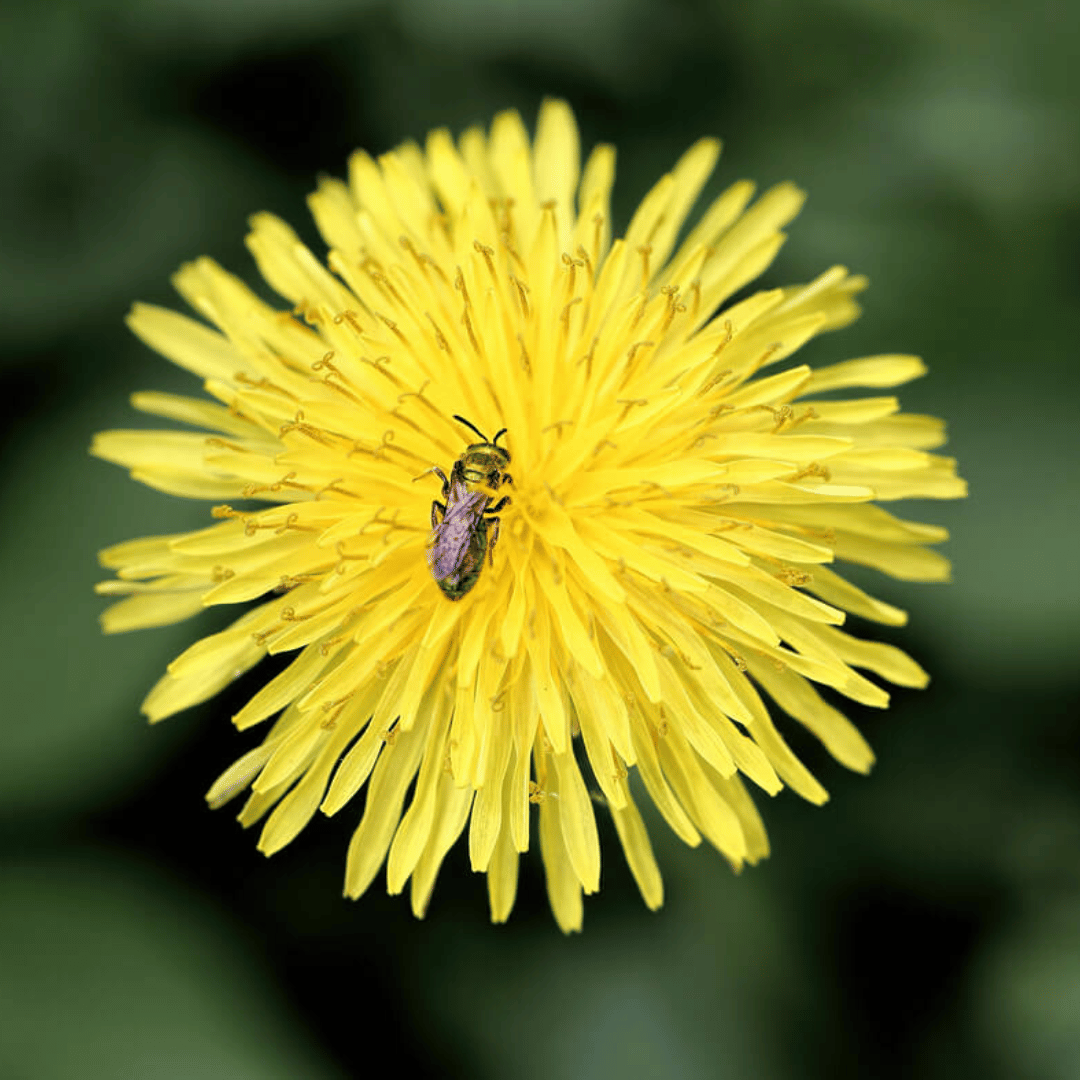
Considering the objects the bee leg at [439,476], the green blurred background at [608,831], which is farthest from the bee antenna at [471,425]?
the green blurred background at [608,831]

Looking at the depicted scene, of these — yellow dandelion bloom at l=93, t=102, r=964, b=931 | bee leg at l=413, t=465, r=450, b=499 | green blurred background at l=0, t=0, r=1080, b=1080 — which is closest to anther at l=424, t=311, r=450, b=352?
yellow dandelion bloom at l=93, t=102, r=964, b=931

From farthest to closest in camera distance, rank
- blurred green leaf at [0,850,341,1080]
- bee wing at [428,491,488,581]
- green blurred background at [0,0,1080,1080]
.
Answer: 1. green blurred background at [0,0,1080,1080]
2. blurred green leaf at [0,850,341,1080]
3. bee wing at [428,491,488,581]

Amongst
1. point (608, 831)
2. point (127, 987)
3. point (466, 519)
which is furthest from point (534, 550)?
point (127, 987)

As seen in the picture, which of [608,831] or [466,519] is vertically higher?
[466,519]

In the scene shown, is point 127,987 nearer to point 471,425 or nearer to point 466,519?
point 466,519

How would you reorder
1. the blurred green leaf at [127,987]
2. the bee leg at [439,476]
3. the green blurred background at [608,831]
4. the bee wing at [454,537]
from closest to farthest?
1. the bee wing at [454,537]
2. the bee leg at [439,476]
3. the blurred green leaf at [127,987]
4. the green blurred background at [608,831]

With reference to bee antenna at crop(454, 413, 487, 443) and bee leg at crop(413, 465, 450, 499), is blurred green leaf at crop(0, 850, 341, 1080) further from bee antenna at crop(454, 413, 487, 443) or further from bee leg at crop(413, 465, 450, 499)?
bee antenna at crop(454, 413, 487, 443)

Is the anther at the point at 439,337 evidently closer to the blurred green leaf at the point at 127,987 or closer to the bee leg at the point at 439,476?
the bee leg at the point at 439,476
